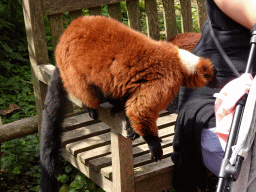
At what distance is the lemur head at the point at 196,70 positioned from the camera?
2005 mm

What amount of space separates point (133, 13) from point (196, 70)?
104 cm

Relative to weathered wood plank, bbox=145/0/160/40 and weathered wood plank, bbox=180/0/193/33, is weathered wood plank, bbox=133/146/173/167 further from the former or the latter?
weathered wood plank, bbox=180/0/193/33

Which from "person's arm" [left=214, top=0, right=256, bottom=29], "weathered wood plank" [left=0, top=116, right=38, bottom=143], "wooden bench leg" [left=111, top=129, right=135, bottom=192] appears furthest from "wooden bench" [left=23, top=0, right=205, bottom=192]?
"person's arm" [left=214, top=0, right=256, bottom=29]

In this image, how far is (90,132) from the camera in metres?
2.67

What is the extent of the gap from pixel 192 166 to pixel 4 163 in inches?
64.6

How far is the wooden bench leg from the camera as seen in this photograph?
2.07m

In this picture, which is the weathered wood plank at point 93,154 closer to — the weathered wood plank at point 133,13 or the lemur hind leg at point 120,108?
the lemur hind leg at point 120,108

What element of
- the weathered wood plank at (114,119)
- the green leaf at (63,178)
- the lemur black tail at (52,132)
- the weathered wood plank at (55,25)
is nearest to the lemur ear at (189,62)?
the weathered wood plank at (114,119)

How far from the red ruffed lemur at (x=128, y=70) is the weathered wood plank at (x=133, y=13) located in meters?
0.80

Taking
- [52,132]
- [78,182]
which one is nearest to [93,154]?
[52,132]

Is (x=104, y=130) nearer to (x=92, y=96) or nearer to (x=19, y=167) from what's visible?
(x=92, y=96)

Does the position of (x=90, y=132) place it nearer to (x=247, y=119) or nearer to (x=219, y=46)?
(x=219, y=46)

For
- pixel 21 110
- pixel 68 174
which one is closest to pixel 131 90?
pixel 68 174

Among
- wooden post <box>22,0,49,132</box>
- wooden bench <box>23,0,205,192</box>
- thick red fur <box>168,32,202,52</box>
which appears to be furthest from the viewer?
thick red fur <box>168,32,202,52</box>
